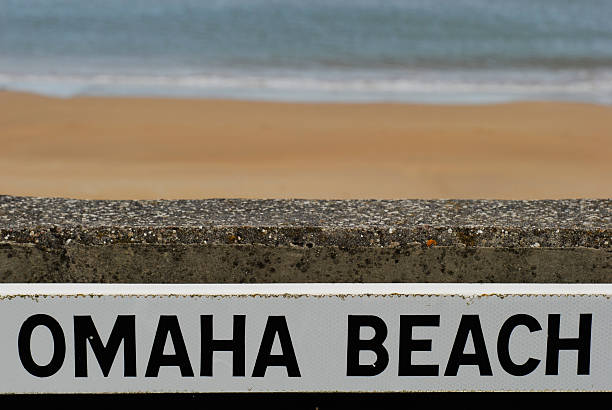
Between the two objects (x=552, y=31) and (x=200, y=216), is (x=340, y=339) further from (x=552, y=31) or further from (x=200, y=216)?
(x=552, y=31)

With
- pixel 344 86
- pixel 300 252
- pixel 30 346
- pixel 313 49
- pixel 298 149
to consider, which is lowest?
pixel 30 346

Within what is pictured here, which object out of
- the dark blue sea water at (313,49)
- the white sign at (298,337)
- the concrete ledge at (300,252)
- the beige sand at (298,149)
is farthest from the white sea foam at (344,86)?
the white sign at (298,337)

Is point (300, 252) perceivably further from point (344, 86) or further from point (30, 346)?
point (344, 86)

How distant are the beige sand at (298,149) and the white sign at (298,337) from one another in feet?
12.4

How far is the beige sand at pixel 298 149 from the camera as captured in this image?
5852 millimetres

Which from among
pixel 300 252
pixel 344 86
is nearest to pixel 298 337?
pixel 300 252

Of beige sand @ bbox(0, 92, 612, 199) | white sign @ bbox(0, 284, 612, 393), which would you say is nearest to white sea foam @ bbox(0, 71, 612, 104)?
beige sand @ bbox(0, 92, 612, 199)

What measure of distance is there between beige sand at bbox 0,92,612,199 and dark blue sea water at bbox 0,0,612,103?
51.0 inches

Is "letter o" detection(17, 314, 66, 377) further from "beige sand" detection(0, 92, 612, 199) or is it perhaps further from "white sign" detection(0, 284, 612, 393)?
"beige sand" detection(0, 92, 612, 199)

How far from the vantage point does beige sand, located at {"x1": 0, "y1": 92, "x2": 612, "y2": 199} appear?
5852 mm

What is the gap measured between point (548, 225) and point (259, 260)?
0.71 metres

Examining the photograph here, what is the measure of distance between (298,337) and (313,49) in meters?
16.1

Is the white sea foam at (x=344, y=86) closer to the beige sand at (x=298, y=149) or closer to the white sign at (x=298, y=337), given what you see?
the beige sand at (x=298, y=149)

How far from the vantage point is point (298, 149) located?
744 cm
